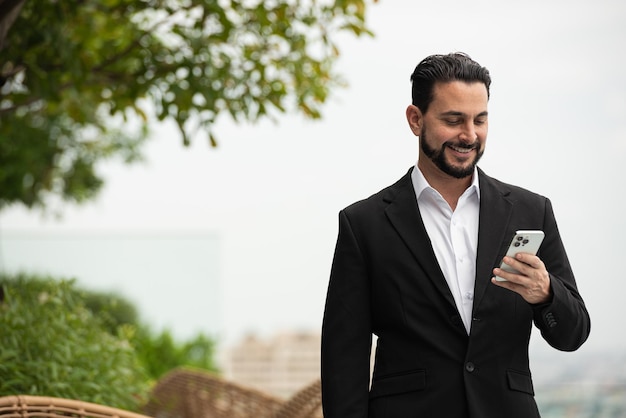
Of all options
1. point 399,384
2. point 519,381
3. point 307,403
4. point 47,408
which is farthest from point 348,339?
point 307,403

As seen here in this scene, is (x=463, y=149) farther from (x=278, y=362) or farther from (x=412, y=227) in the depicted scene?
(x=278, y=362)

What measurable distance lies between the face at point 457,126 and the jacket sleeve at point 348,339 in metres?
0.30

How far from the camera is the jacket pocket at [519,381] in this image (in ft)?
6.86

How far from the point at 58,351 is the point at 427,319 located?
177 centimetres

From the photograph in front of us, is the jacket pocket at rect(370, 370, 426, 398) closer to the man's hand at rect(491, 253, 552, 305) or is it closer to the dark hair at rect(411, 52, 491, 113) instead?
the man's hand at rect(491, 253, 552, 305)

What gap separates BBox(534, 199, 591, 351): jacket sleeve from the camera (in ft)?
6.61

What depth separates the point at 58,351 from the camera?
3.43 meters

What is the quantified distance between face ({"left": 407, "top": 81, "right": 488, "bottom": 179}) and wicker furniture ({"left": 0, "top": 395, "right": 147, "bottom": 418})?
1.28 meters

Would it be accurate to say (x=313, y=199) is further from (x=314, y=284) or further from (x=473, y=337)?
(x=473, y=337)

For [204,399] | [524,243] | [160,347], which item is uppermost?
[524,243]

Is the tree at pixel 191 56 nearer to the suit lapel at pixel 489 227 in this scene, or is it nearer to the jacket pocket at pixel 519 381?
the suit lapel at pixel 489 227

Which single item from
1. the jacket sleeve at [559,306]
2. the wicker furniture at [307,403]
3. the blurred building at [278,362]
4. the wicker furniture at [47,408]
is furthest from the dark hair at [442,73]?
the blurred building at [278,362]

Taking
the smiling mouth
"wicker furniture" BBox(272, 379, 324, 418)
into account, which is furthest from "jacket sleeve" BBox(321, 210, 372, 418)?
"wicker furniture" BBox(272, 379, 324, 418)

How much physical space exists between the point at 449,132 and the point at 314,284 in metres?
9.74
